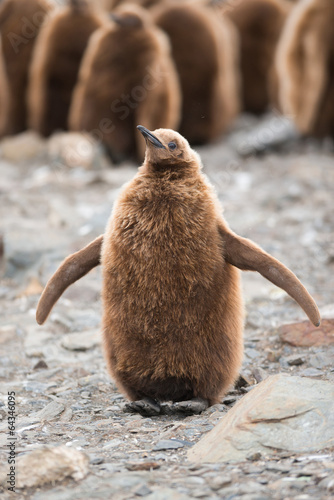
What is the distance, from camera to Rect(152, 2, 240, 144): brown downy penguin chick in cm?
903

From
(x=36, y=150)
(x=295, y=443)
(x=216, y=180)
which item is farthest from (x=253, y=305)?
(x=36, y=150)

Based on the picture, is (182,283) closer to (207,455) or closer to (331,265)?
(207,455)

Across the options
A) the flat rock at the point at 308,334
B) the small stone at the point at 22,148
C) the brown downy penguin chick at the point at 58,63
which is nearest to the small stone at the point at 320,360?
the flat rock at the point at 308,334

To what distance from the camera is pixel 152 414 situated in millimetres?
3143

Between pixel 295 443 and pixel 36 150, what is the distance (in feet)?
22.6

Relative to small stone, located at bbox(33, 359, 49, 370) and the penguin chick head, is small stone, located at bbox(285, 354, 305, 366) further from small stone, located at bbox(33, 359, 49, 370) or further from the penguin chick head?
→ small stone, located at bbox(33, 359, 49, 370)

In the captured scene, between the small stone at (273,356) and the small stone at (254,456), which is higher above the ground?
the small stone at (254,456)

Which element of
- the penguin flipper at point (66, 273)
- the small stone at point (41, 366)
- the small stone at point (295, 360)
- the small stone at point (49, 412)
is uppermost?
the penguin flipper at point (66, 273)

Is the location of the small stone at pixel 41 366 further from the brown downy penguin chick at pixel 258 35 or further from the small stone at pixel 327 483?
the brown downy penguin chick at pixel 258 35

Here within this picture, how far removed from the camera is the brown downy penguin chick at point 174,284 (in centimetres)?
306

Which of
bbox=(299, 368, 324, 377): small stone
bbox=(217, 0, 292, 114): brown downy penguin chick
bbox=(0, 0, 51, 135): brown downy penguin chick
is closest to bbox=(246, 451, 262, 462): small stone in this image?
bbox=(299, 368, 324, 377): small stone

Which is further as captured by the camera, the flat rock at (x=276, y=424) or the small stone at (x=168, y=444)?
the small stone at (x=168, y=444)

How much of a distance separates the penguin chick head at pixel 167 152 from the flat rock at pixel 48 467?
127 cm

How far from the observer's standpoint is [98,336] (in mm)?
4445
